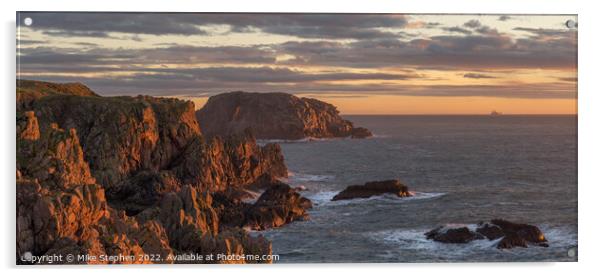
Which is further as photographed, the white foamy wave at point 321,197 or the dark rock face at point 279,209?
the white foamy wave at point 321,197

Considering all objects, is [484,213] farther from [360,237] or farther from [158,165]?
[158,165]

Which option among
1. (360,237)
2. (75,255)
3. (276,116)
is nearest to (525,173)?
(360,237)

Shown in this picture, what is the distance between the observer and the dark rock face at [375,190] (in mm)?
22094

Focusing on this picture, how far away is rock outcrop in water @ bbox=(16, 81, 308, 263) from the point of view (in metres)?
18.3

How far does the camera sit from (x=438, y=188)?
22203mm

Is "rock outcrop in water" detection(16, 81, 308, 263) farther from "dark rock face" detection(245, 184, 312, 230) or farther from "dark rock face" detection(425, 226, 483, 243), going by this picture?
"dark rock face" detection(425, 226, 483, 243)

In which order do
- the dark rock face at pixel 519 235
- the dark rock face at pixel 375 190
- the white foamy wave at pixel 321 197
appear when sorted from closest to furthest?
the dark rock face at pixel 519 235
the dark rock face at pixel 375 190
the white foamy wave at pixel 321 197

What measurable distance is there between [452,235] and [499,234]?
1.34 m


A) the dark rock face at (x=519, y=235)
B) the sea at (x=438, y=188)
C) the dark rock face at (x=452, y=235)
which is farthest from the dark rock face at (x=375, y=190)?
the dark rock face at (x=519, y=235)

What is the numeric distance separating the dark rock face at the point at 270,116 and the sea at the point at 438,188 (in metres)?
0.73

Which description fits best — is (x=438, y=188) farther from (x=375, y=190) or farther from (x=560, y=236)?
(x=560, y=236)

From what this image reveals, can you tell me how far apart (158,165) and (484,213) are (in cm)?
1372

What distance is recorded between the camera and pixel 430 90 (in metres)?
20.6

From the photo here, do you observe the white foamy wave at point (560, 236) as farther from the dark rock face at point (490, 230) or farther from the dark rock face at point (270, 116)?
the dark rock face at point (270, 116)
